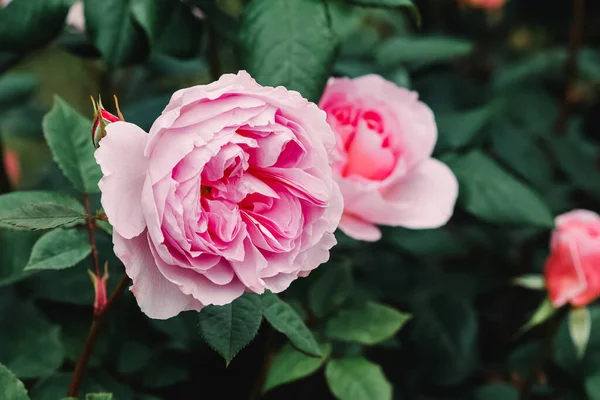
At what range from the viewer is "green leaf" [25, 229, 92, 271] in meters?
0.54

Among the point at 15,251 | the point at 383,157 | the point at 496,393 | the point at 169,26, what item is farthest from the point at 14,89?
the point at 496,393

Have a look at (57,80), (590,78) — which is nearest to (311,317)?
(590,78)

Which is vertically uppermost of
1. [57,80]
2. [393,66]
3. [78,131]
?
[78,131]

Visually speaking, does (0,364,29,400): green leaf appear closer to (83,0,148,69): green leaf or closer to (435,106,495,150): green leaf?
(83,0,148,69): green leaf

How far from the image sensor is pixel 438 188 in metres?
0.73

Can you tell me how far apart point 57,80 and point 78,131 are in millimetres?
1347

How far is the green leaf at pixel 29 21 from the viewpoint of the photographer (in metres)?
0.70

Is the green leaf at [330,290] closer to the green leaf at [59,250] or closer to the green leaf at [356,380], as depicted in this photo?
the green leaf at [356,380]

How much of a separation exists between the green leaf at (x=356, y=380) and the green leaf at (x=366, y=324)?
0.03 meters

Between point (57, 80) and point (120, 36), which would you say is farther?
point (57, 80)

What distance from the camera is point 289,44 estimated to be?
647 mm

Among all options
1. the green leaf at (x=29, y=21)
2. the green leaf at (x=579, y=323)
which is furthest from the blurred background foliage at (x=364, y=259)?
the green leaf at (x=579, y=323)

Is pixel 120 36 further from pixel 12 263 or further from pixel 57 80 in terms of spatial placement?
pixel 57 80

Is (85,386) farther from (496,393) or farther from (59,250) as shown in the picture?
(496,393)
